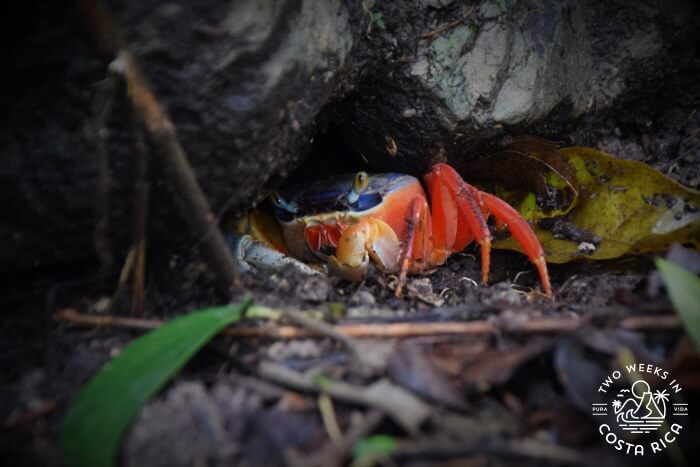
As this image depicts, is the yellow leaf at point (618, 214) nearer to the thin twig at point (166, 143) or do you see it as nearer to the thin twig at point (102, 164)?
the thin twig at point (166, 143)

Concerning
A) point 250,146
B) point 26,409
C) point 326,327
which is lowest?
point 326,327

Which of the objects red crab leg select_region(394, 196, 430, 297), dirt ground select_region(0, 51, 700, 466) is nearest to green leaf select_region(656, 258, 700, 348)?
dirt ground select_region(0, 51, 700, 466)

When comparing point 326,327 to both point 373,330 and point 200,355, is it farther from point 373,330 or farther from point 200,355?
point 200,355

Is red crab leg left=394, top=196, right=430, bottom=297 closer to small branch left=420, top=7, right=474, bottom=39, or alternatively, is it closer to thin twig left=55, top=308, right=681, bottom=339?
thin twig left=55, top=308, right=681, bottom=339

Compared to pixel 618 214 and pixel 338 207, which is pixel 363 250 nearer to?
pixel 338 207

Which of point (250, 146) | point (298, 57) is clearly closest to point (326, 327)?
point (250, 146)

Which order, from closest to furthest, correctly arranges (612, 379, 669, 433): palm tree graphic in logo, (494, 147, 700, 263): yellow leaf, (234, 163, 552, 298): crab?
(612, 379, 669, 433): palm tree graphic in logo → (494, 147, 700, 263): yellow leaf → (234, 163, 552, 298): crab
